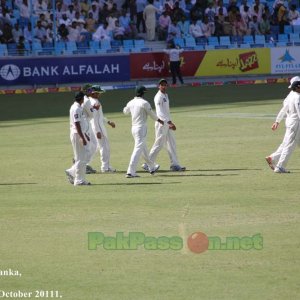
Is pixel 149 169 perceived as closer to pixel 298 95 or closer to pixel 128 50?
pixel 298 95

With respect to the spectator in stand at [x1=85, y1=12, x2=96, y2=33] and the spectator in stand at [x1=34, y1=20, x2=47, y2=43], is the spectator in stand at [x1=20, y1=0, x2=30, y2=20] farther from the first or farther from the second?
the spectator in stand at [x1=85, y1=12, x2=96, y2=33]

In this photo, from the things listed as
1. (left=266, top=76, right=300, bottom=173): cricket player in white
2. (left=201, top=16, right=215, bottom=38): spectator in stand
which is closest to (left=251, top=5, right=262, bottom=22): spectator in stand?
(left=201, top=16, right=215, bottom=38): spectator in stand

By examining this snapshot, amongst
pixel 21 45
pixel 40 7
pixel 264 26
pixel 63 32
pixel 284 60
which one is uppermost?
pixel 40 7

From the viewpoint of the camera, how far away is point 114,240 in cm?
1401

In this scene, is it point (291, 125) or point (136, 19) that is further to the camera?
point (136, 19)

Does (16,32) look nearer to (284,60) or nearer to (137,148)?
(284,60)

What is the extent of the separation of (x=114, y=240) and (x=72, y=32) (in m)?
26.6

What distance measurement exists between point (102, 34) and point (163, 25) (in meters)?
2.89

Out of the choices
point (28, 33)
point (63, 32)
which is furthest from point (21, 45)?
point (63, 32)

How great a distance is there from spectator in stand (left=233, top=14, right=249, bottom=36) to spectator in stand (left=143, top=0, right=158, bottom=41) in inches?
147

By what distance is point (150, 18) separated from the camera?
136ft

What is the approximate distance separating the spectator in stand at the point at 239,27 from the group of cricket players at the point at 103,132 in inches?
908

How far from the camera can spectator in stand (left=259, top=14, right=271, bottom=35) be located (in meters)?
44.2

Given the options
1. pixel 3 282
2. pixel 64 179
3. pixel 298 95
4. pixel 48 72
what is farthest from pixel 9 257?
pixel 48 72
